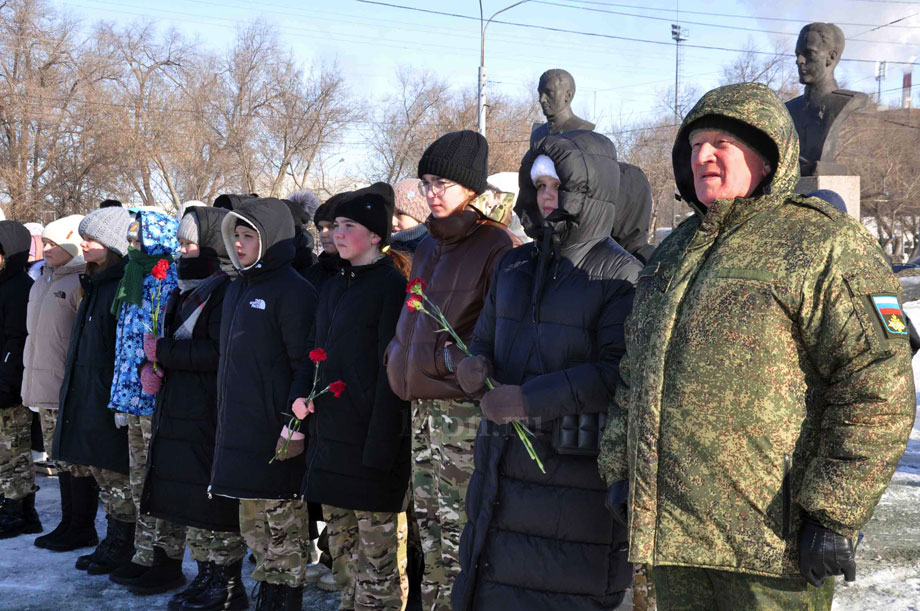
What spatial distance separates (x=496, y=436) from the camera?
3.14 meters

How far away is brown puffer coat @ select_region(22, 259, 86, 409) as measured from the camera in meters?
6.23

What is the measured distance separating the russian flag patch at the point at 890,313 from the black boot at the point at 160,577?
438 cm

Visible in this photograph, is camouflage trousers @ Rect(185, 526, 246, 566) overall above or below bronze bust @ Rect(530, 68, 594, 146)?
below

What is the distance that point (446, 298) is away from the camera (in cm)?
400

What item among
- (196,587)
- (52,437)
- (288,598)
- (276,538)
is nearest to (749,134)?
(276,538)

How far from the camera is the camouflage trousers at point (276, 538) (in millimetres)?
4562

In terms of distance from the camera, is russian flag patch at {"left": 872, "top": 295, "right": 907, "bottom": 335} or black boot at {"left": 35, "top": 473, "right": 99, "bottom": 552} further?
black boot at {"left": 35, "top": 473, "right": 99, "bottom": 552}

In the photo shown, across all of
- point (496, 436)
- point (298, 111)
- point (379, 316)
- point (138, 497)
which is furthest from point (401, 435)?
point (298, 111)

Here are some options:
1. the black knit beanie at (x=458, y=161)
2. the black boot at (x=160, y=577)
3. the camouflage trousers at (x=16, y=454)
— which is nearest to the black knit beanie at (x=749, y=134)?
the black knit beanie at (x=458, y=161)

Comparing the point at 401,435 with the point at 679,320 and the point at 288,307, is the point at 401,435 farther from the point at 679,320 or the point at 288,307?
the point at 679,320

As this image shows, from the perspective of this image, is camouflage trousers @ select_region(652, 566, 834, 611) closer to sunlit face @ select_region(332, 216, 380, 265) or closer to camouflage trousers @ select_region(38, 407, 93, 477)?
sunlit face @ select_region(332, 216, 380, 265)

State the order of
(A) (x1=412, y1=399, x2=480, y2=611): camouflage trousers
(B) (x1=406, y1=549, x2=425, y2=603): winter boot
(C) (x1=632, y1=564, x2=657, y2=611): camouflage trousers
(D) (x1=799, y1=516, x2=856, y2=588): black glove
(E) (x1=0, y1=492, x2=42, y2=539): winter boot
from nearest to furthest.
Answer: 1. (D) (x1=799, y1=516, x2=856, y2=588): black glove
2. (A) (x1=412, y1=399, x2=480, y2=611): camouflage trousers
3. (C) (x1=632, y1=564, x2=657, y2=611): camouflage trousers
4. (B) (x1=406, y1=549, x2=425, y2=603): winter boot
5. (E) (x1=0, y1=492, x2=42, y2=539): winter boot

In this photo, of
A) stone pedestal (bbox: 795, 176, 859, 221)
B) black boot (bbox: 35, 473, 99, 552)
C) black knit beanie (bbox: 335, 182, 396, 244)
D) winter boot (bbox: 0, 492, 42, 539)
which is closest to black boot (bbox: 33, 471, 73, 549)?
black boot (bbox: 35, 473, 99, 552)

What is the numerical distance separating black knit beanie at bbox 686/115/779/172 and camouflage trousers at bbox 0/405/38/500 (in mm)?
5708
